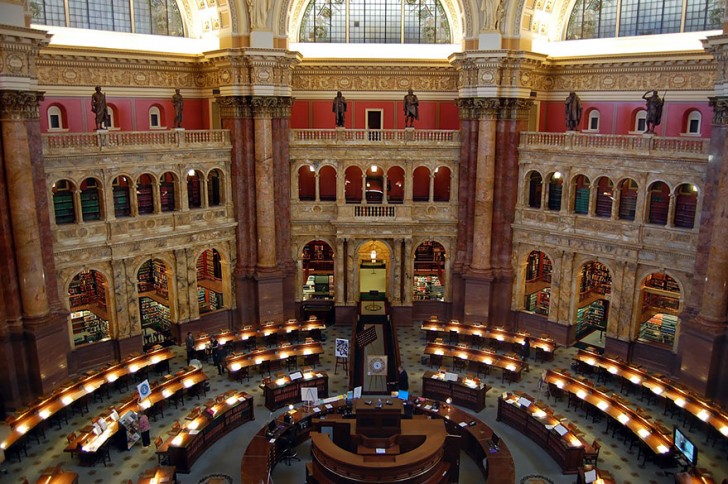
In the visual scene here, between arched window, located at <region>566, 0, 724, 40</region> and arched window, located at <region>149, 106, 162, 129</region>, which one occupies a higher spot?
arched window, located at <region>566, 0, 724, 40</region>

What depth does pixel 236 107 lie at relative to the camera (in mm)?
29953

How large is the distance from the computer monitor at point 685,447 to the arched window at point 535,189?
49.5 ft

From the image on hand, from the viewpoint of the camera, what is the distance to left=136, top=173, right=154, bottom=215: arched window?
29856 millimetres

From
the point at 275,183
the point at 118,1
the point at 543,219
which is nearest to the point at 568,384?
the point at 543,219

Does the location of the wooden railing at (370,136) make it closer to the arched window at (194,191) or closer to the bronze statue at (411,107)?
the bronze statue at (411,107)

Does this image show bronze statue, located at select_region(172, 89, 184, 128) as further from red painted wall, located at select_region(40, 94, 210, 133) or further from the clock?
the clock

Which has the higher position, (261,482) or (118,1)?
(118,1)

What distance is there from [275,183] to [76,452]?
15.8 m

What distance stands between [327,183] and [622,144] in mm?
15657

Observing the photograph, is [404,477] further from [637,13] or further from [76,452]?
[637,13]

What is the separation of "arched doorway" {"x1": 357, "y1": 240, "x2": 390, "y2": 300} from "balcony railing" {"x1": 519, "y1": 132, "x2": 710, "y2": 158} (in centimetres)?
999

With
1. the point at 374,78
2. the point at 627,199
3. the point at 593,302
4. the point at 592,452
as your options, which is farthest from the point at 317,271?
the point at 592,452

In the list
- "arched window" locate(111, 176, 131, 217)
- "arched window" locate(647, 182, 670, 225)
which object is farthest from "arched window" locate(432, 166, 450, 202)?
"arched window" locate(111, 176, 131, 217)

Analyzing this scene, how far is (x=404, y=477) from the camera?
58.3 ft
